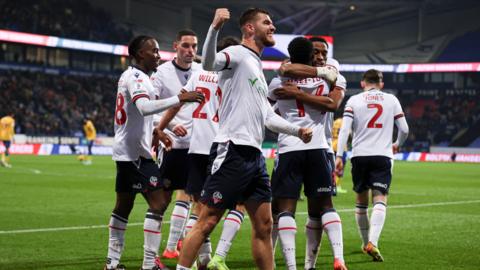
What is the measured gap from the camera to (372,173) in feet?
31.5

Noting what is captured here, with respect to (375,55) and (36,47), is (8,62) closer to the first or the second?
(36,47)

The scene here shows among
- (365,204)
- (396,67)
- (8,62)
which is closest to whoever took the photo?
(365,204)

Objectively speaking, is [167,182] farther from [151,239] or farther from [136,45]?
[136,45]

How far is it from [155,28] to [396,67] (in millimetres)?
19237

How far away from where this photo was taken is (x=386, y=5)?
206ft

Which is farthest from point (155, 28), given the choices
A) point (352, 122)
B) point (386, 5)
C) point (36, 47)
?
point (352, 122)

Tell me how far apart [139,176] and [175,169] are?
0.93 m

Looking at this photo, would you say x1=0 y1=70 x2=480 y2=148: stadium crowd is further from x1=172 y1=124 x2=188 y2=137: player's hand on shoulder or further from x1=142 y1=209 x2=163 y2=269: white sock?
x1=142 y1=209 x2=163 y2=269: white sock

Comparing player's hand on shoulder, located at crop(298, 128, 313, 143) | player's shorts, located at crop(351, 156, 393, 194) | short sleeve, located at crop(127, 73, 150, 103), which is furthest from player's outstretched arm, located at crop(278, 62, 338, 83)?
player's shorts, located at crop(351, 156, 393, 194)

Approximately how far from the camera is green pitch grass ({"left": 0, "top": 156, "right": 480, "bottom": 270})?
881 centimetres

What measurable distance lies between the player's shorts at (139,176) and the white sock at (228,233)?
0.95 meters

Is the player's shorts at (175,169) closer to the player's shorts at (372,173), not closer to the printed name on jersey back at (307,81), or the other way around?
the printed name on jersey back at (307,81)

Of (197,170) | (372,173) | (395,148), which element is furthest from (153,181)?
(395,148)

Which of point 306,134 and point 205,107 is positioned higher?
point 205,107
